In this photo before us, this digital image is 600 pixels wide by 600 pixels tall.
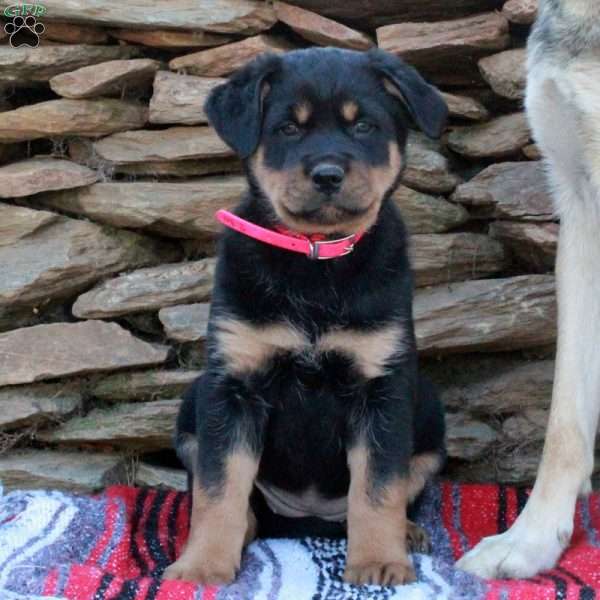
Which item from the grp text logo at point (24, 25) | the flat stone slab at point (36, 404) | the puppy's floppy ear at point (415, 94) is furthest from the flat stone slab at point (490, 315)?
the grp text logo at point (24, 25)

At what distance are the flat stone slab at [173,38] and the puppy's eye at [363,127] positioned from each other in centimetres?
114

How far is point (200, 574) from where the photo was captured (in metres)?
2.73

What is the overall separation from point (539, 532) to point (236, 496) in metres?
0.82

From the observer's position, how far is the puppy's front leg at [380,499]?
9.09 feet

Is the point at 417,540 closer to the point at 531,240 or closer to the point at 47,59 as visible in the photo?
the point at 531,240

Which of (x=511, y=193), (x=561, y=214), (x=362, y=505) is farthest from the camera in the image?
(x=511, y=193)

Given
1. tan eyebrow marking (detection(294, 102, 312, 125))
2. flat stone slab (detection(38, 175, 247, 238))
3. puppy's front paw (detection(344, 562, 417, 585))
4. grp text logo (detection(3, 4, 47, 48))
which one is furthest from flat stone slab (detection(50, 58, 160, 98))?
puppy's front paw (detection(344, 562, 417, 585))

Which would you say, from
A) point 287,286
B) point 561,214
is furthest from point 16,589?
point 561,214

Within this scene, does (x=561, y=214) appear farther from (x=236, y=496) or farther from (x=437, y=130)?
(x=236, y=496)

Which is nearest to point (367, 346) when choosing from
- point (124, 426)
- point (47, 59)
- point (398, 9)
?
point (124, 426)

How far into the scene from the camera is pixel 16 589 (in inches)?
105

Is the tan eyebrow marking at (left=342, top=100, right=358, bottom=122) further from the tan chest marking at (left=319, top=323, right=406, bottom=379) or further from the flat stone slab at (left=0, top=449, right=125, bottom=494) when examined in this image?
the flat stone slab at (left=0, top=449, right=125, bottom=494)

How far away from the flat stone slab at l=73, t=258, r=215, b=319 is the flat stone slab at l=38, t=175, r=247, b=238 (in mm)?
157

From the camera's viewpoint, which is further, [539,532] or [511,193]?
[511,193]
